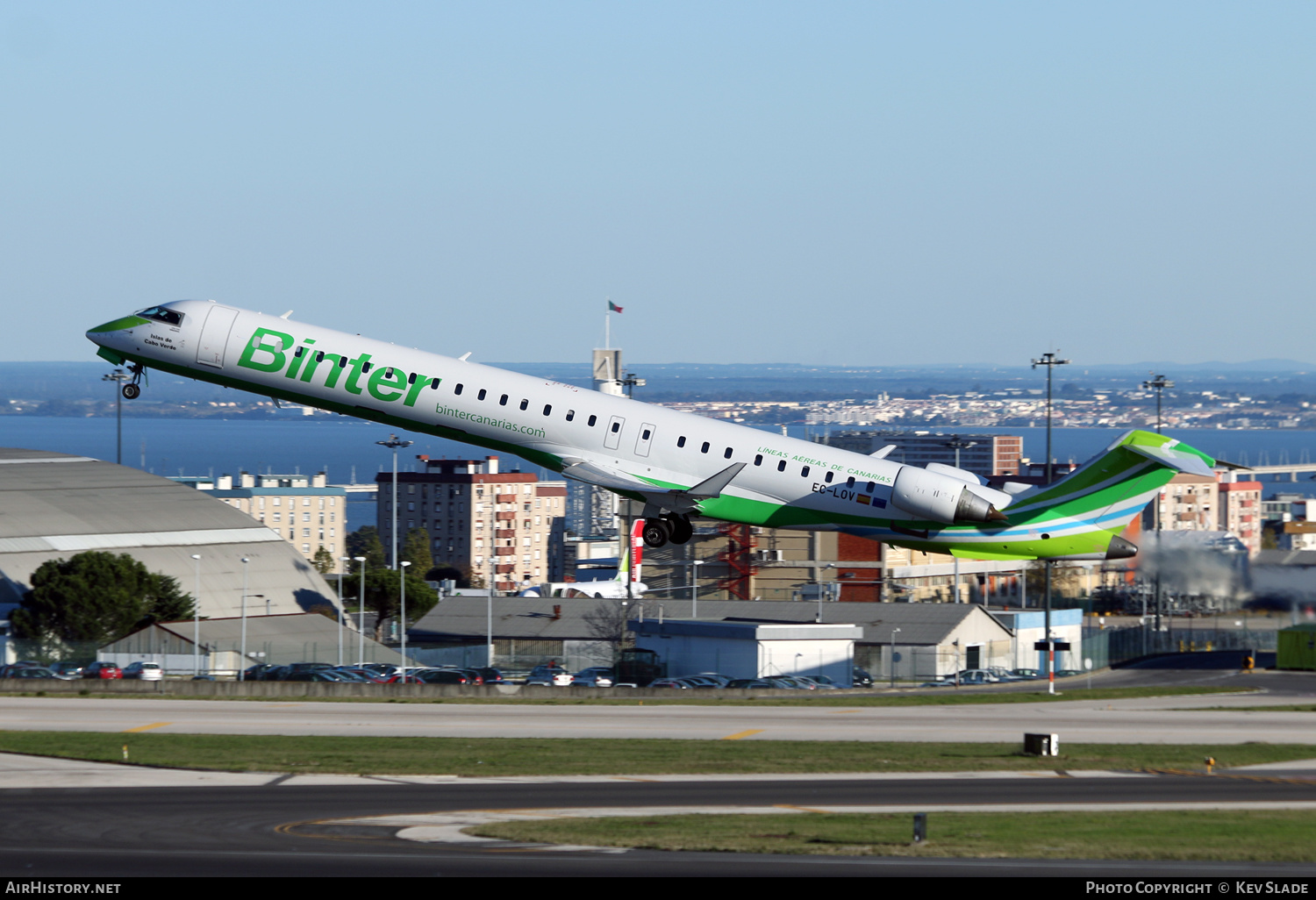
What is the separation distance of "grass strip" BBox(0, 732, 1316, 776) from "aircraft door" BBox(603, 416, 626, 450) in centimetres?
1200

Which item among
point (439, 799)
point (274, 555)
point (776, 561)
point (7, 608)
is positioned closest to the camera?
point (439, 799)

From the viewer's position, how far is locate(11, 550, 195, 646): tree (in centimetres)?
10894

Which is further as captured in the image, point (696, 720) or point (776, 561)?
point (776, 561)

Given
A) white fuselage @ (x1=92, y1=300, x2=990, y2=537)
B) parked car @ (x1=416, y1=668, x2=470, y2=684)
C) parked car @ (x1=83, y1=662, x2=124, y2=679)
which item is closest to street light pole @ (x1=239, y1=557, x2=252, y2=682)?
parked car @ (x1=83, y1=662, x2=124, y2=679)

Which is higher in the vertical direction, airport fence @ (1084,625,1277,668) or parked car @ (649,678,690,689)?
airport fence @ (1084,625,1277,668)

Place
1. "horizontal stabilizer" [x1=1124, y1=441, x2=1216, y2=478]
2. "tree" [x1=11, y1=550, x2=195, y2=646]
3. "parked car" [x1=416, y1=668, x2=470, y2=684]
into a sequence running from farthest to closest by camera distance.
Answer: "tree" [x1=11, y1=550, x2=195, y2=646], "parked car" [x1=416, y1=668, x2=470, y2=684], "horizontal stabilizer" [x1=1124, y1=441, x2=1216, y2=478]

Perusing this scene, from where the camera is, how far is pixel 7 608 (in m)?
117

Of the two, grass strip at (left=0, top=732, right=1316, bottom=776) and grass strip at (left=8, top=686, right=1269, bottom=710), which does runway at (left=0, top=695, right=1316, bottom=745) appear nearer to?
grass strip at (left=8, top=686, right=1269, bottom=710)

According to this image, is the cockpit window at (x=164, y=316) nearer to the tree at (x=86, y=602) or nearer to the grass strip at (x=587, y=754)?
the grass strip at (x=587, y=754)

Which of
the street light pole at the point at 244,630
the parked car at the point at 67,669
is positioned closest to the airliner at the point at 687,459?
the street light pole at the point at 244,630

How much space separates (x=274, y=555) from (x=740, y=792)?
92.4m

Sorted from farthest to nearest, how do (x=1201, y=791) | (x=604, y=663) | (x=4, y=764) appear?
1. (x=604, y=663)
2. (x=4, y=764)
3. (x=1201, y=791)
